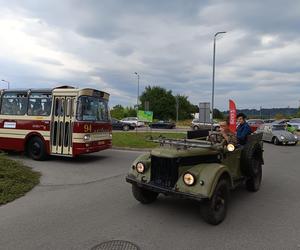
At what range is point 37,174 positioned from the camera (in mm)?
9969

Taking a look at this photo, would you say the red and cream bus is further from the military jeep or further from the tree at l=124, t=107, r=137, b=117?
the tree at l=124, t=107, r=137, b=117

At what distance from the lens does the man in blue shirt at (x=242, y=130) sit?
7.91 meters

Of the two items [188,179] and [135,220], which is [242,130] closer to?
[188,179]

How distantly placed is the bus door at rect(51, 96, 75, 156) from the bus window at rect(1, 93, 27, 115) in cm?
165

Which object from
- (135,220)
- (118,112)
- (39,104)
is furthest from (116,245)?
(118,112)

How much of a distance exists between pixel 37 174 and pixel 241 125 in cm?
597

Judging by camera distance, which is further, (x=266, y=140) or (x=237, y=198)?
(x=266, y=140)

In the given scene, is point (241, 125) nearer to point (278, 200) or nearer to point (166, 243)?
point (278, 200)

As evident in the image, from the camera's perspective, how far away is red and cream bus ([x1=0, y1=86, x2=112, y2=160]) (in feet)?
40.1

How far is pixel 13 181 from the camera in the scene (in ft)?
27.4

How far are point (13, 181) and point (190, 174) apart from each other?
4.95 m

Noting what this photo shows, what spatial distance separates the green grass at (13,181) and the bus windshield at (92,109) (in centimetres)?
301

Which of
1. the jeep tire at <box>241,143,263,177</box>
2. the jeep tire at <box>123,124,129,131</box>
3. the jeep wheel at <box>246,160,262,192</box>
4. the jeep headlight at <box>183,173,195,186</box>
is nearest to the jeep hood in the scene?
the jeep headlight at <box>183,173,195,186</box>

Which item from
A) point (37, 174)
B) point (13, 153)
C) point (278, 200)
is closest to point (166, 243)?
point (278, 200)
